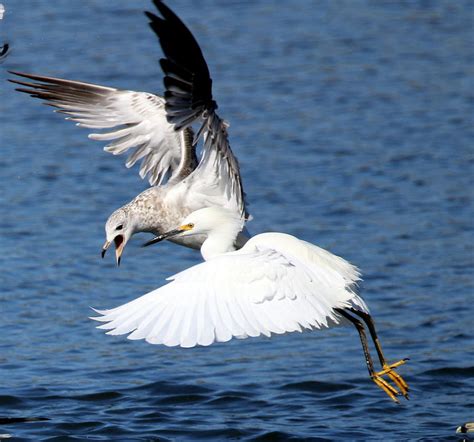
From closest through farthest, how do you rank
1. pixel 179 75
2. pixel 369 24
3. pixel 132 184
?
pixel 179 75 < pixel 132 184 < pixel 369 24

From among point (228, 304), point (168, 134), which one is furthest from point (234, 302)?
point (168, 134)

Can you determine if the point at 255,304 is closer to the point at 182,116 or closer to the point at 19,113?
the point at 182,116

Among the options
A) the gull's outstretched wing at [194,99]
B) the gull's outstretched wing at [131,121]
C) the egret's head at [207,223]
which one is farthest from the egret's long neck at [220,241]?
the gull's outstretched wing at [131,121]

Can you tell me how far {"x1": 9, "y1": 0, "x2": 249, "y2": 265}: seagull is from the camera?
749 cm

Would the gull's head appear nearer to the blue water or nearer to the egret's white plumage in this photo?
the blue water

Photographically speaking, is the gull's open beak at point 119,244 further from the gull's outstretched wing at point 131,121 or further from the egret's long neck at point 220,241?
the egret's long neck at point 220,241

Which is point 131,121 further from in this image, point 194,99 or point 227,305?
point 227,305

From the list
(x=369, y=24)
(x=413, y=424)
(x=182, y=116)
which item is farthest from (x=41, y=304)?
(x=369, y=24)

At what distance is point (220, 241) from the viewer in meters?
7.75

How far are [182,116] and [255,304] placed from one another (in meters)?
1.56

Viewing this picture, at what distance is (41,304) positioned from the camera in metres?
9.59

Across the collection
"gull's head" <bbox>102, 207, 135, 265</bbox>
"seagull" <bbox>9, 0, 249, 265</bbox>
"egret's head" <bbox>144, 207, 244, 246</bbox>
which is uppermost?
"seagull" <bbox>9, 0, 249, 265</bbox>

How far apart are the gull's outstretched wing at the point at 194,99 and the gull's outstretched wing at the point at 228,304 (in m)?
1.05

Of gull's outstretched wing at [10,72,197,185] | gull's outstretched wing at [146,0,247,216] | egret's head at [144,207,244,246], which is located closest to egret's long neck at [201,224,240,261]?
egret's head at [144,207,244,246]
